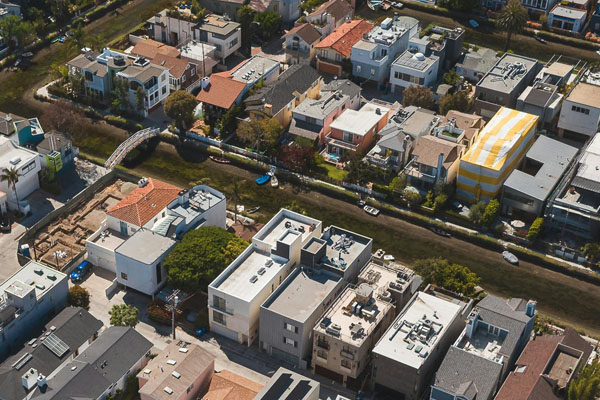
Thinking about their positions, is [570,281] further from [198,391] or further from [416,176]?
[198,391]

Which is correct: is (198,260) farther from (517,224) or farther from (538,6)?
(538,6)

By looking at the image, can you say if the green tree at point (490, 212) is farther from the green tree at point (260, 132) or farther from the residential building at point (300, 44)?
the residential building at point (300, 44)

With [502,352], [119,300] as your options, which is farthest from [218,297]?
[502,352]

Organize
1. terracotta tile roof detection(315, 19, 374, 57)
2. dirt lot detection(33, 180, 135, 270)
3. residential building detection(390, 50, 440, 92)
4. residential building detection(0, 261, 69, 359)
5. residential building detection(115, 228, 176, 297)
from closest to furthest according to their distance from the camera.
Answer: residential building detection(0, 261, 69, 359), residential building detection(115, 228, 176, 297), dirt lot detection(33, 180, 135, 270), residential building detection(390, 50, 440, 92), terracotta tile roof detection(315, 19, 374, 57)

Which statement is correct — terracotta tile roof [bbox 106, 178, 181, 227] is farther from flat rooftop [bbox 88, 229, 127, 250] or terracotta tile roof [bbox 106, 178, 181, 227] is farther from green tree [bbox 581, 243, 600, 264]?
green tree [bbox 581, 243, 600, 264]

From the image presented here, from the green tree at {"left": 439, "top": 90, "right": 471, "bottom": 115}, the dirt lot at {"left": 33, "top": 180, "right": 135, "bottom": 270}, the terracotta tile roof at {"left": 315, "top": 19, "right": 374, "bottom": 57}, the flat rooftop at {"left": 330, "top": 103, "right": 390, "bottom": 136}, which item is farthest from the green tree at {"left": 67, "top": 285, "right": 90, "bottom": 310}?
the terracotta tile roof at {"left": 315, "top": 19, "right": 374, "bottom": 57}

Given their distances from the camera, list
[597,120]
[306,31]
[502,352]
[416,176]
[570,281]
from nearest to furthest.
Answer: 1. [502,352]
2. [570,281]
3. [416,176]
4. [597,120]
5. [306,31]

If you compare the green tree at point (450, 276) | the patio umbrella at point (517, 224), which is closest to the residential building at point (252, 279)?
the green tree at point (450, 276)
